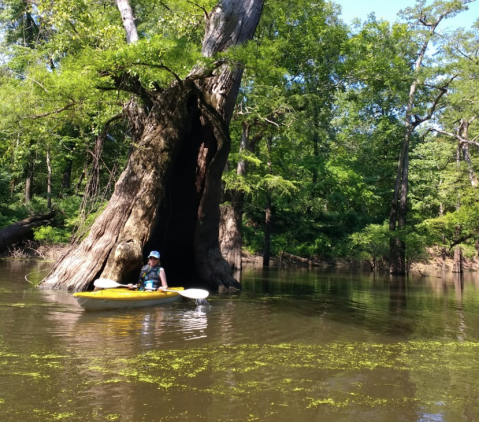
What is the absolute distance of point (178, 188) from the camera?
45.8 ft

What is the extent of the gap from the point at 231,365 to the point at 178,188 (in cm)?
925

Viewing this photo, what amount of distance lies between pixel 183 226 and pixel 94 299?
5.63 m

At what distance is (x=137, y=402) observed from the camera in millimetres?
3900

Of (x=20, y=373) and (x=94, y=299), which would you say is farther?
(x=94, y=299)

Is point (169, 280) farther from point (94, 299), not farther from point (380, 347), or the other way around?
point (380, 347)

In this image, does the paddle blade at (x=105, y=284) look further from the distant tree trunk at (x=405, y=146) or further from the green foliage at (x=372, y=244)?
the green foliage at (x=372, y=244)

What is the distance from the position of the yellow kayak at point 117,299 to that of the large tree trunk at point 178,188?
131 cm

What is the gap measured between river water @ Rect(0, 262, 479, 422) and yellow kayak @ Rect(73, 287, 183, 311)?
0.19 meters

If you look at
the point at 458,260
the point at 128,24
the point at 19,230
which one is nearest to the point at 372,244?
the point at 458,260

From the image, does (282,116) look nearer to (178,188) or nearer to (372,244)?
(178,188)

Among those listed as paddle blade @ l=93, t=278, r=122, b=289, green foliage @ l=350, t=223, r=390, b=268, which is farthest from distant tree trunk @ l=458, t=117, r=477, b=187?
paddle blade @ l=93, t=278, r=122, b=289

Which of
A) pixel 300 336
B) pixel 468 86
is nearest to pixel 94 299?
pixel 300 336

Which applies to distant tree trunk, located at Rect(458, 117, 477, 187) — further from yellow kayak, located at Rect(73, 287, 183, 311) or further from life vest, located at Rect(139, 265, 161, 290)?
yellow kayak, located at Rect(73, 287, 183, 311)

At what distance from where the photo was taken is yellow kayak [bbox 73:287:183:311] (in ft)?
28.1
